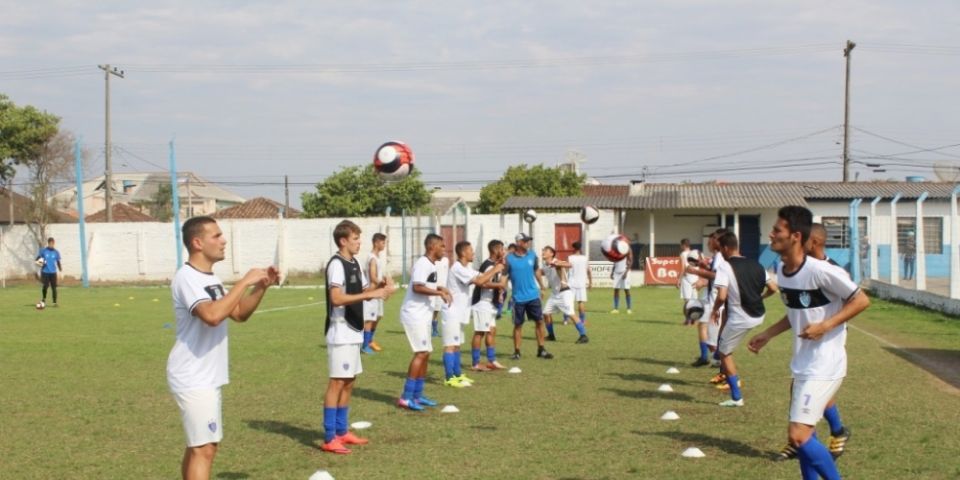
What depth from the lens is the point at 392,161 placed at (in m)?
15.1

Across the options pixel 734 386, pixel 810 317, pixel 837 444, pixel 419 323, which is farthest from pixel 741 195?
pixel 810 317

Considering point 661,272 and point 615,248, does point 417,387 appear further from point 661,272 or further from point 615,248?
point 661,272

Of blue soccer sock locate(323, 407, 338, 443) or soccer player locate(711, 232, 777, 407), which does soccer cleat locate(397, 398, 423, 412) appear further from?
soccer player locate(711, 232, 777, 407)

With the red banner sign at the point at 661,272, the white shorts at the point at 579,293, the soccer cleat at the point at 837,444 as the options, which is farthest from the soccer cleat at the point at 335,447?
the red banner sign at the point at 661,272

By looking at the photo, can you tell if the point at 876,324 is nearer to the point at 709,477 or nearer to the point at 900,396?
the point at 900,396

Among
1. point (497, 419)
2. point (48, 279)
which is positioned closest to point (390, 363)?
point (497, 419)

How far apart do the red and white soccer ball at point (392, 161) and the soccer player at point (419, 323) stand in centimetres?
440

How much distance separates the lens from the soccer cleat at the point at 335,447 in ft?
27.8

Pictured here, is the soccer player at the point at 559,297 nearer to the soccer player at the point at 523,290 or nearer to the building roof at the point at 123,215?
the soccer player at the point at 523,290

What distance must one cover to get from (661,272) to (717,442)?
2906 centimetres

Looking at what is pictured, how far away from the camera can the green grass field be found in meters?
7.96

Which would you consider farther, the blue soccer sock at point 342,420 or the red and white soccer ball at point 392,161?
the red and white soccer ball at point 392,161

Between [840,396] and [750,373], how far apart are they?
88.9 inches

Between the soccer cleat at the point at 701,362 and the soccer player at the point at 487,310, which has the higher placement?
the soccer player at the point at 487,310
